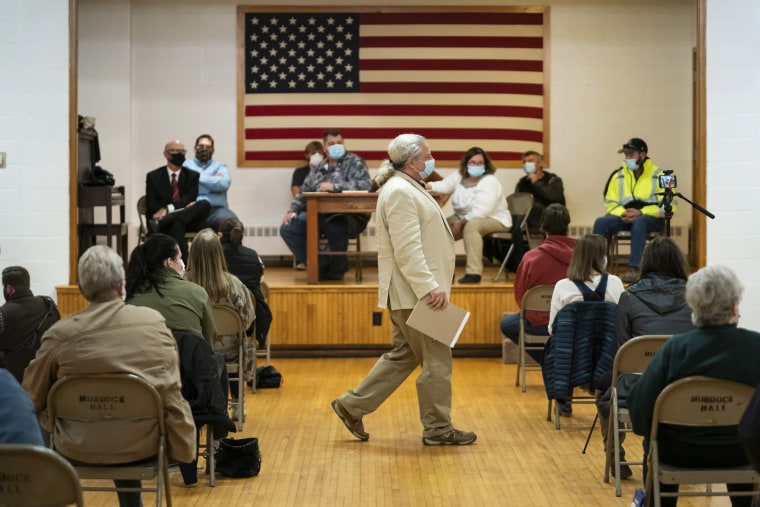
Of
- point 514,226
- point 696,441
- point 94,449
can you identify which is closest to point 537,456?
point 696,441

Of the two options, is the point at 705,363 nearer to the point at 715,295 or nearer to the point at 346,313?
the point at 715,295

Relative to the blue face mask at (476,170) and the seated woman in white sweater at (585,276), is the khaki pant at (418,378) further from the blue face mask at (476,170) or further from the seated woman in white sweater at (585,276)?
the blue face mask at (476,170)

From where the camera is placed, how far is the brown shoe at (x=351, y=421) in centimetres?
575

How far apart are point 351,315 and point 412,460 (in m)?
3.37

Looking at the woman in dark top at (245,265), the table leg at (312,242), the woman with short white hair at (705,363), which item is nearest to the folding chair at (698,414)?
the woman with short white hair at (705,363)

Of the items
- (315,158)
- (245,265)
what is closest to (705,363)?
(245,265)

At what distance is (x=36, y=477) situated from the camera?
2812mm

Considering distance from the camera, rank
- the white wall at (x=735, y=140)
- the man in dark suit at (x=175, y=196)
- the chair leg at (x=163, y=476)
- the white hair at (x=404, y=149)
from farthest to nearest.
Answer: the man in dark suit at (x=175, y=196), the white wall at (x=735, y=140), the white hair at (x=404, y=149), the chair leg at (x=163, y=476)

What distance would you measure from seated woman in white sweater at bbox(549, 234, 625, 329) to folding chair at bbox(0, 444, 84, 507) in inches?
138

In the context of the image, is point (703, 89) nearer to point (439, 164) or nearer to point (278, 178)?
point (439, 164)

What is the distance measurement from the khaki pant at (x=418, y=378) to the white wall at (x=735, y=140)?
3.68m

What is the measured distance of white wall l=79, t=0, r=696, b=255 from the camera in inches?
438

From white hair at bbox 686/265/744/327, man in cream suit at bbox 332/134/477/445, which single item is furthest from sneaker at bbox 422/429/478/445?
white hair at bbox 686/265/744/327

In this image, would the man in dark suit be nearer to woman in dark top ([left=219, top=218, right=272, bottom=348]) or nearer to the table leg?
the table leg
